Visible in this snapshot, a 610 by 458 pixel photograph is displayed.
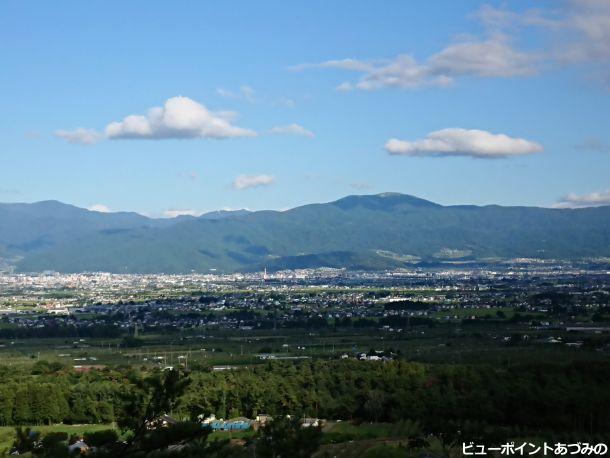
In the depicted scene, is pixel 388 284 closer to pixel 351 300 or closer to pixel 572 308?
pixel 351 300

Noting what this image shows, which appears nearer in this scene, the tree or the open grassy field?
the tree

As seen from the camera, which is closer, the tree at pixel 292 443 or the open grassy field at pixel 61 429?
the tree at pixel 292 443

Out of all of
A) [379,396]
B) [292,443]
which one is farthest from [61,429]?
[292,443]

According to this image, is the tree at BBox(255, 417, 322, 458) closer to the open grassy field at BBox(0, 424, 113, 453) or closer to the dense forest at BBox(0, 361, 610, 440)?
the dense forest at BBox(0, 361, 610, 440)

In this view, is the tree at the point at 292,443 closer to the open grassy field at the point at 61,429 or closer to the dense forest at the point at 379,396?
the dense forest at the point at 379,396

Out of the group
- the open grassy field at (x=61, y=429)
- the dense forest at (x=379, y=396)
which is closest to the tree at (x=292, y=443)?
the dense forest at (x=379, y=396)

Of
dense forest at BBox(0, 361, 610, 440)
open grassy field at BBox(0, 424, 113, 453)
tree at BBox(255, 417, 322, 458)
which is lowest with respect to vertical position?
open grassy field at BBox(0, 424, 113, 453)

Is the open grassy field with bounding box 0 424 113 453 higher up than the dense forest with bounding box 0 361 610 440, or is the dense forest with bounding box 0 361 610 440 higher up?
the dense forest with bounding box 0 361 610 440

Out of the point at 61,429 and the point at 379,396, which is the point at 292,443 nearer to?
the point at 379,396

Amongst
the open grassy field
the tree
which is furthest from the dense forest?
the tree

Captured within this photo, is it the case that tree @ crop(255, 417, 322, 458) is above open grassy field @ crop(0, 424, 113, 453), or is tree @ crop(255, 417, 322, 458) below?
above
